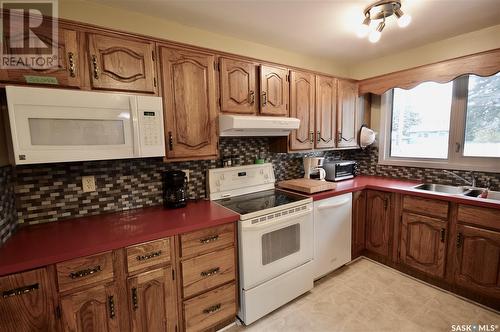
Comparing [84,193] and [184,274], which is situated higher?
[84,193]

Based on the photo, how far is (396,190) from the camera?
2.27 metres

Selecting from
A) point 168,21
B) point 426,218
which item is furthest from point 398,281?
point 168,21

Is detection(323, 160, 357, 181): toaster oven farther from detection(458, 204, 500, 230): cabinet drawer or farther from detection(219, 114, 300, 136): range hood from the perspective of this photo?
detection(458, 204, 500, 230): cabinet drawer

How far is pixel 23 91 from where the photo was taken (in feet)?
3.85

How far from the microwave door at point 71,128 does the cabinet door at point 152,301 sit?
0.78 m

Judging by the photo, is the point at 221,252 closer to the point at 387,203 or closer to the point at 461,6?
the point at 387,203

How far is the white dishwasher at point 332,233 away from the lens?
2.16m

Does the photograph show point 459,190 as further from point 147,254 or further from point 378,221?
point 147,254

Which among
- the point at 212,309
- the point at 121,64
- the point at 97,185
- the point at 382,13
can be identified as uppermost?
the point at 382,13

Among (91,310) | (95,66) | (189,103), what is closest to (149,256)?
(91,310)

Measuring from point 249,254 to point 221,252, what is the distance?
0.71 feet

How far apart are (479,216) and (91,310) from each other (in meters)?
2.80

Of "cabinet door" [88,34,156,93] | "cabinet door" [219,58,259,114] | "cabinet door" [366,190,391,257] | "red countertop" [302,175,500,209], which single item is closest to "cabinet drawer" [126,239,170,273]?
"cabinet door" [88,34,156,93]

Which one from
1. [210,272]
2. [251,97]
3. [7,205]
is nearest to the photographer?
[7,205]
